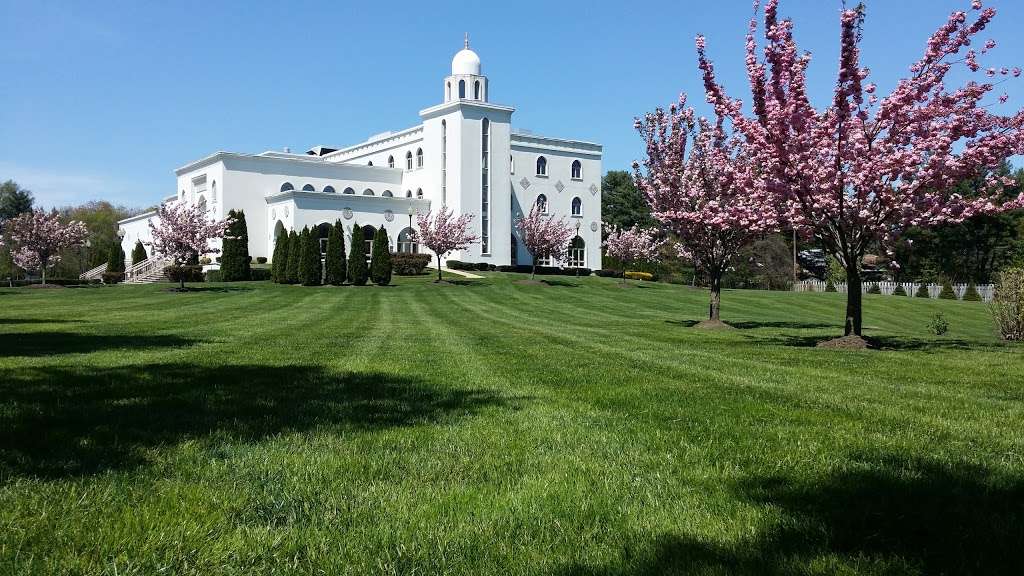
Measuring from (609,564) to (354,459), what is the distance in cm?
223

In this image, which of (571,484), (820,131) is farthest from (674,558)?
(820,131)

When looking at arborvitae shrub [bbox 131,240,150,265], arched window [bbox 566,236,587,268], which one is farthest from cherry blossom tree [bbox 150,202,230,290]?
arched window [bbox 566,236,587,268]

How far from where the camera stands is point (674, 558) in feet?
11.2

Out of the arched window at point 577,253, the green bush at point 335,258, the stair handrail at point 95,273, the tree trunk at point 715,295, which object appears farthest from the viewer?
the arched window at point 577,253

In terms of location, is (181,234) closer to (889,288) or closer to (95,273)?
(95,273)

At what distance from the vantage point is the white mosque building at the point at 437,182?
56812mm

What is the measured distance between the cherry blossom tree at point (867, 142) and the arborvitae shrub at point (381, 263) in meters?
31.2

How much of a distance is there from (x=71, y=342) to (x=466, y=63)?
1911 inches

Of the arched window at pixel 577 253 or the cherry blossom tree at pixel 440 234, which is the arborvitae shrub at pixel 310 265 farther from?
the arched window at pixel 577 253

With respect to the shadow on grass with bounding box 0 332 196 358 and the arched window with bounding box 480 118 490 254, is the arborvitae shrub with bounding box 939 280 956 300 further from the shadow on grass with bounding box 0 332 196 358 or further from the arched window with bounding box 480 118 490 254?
the shadow on grass with bounding box 0 332 196 358

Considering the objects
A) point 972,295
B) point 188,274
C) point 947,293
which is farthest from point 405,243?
point 972,295

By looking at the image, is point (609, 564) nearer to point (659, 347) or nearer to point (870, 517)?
point (870, 517)

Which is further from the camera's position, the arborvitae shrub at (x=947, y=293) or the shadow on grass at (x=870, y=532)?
the arborvitae shrub at (x=947, y=293)

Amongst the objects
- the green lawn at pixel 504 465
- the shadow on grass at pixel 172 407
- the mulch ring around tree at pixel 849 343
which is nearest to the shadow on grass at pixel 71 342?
the green lawn at pixel 504 465
